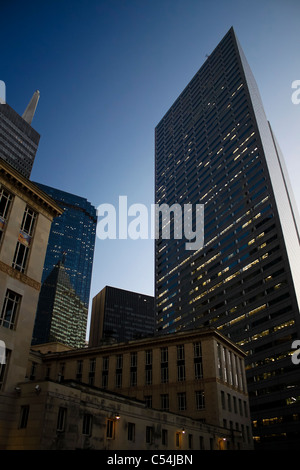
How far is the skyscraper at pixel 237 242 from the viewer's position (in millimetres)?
91306

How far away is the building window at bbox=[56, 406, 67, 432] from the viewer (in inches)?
1037

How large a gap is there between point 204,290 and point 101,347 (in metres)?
75.9

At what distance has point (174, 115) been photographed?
198 metres

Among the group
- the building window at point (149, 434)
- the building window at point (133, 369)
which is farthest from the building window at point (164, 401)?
the building window at point (149, 434)

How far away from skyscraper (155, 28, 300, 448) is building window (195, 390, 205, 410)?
1827 inches

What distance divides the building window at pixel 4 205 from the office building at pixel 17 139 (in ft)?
406

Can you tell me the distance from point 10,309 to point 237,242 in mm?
97745

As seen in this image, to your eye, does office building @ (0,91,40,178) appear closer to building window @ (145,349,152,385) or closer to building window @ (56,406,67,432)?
building window @ (145,349,152,385)

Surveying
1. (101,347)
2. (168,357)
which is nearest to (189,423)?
(168,357)

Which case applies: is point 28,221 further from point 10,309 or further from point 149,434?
point 149,434

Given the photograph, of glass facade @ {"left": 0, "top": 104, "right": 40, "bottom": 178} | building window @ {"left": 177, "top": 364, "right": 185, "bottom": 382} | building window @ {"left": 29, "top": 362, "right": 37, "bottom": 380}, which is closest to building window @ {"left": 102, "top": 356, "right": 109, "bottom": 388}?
building window @ {"left": 177, "top": 364, "right": 185, "bottom": 382}

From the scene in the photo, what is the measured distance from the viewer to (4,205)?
33875mm

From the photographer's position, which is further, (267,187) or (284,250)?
(267,187)

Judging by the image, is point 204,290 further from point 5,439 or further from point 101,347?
point 5,439
